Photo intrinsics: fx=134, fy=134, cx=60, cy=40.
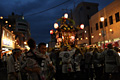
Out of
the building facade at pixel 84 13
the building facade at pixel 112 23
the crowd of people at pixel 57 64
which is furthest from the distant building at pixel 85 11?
the crowd of people at pixel 57 64

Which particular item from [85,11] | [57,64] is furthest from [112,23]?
[85,11]

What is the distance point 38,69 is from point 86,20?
38.8m

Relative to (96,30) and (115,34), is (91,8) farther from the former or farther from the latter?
(115,34)

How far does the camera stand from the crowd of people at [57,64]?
3178 millimetres

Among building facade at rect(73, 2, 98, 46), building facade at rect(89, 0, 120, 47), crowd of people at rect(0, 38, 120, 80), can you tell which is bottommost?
crowd of people at rect(0, 38, 120, 80)

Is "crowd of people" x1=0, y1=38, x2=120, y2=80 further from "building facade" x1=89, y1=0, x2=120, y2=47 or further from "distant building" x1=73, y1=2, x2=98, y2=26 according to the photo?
"distant building" x1=73, y1=2, x2=98, y2=26

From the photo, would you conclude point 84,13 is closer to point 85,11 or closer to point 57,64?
point 85,11

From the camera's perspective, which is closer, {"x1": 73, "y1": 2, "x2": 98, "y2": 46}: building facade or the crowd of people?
the crowd of people

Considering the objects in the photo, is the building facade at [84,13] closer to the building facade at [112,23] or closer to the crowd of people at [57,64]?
the building facade at [112,23]

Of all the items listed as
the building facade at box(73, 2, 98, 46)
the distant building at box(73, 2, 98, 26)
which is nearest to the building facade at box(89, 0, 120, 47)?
the building facade at box(73, 2, 98, 46)

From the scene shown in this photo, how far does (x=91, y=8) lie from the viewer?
4019cm

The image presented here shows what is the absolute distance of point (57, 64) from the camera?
862 centimetres

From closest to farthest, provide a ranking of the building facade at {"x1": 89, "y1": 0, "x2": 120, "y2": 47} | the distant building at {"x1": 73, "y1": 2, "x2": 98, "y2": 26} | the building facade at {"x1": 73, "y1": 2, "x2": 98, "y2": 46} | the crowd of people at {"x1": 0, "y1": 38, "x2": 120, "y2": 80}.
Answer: the crowd of people at {"x1": 0, "y1": 38, "x2": 120, "y2": 80} < the building facade at {"x1": 89, "y1": 0, "x2": 120, "y2": 47} < the building facade at {"x1": 73, "y1": 2, "x2": 98, "y2": 46} < the distant building at {"x1": 73, "y1": 2, "x2": 98, "y2": 26}

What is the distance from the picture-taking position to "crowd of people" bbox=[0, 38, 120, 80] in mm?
3178
